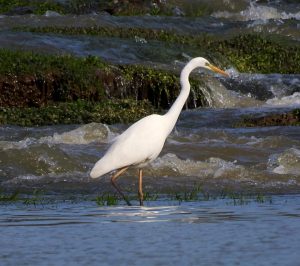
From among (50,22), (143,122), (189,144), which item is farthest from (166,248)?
(50,22)

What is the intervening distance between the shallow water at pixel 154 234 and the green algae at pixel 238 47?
18.3 m

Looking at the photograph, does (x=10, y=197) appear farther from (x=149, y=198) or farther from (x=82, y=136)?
(x=82, y=136)

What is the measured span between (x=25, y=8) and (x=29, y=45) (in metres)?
13.2

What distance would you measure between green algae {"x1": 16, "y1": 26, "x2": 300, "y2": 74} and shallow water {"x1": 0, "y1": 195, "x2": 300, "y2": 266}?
1833cm

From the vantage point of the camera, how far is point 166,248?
8469 millimetres

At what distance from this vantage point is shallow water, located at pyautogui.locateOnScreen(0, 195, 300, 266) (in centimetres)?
809

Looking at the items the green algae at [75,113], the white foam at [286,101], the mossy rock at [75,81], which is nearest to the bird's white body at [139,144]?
the green algae at [75,113]

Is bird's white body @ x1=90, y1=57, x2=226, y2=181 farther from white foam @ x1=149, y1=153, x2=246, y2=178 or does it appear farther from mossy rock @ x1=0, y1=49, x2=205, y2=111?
mossy rock @ x1=0, y1=49, x2=205, y2=111

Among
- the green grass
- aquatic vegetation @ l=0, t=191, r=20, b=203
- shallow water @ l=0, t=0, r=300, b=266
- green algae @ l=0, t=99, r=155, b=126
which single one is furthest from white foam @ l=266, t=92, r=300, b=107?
aquatic vegetation @ l=0, t=191, r=20, b=203

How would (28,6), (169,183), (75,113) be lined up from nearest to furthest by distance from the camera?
(169,183)
(75,113)
(28,6)

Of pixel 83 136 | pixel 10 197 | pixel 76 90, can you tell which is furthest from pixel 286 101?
pixel 10 197

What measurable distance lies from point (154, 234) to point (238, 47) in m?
22.6

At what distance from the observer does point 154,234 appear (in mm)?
9141

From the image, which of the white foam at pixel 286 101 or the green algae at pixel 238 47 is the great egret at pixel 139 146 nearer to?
the white foam at pixel 286 101
